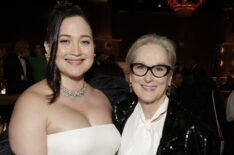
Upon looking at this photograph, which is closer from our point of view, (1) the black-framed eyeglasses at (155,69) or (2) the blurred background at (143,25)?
(1) the black-framed eyeglasses at (155,69)

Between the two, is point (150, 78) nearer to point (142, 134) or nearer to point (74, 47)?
point (142, 134)

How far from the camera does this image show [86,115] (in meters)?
1.69

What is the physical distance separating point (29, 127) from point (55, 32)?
54cm

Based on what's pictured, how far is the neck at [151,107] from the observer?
1.60 metres

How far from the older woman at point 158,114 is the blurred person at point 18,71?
2.94 metres

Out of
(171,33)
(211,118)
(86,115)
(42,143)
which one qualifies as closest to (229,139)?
(211,118)

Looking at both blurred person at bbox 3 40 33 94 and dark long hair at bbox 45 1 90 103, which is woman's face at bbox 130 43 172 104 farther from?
blurred person at bbox 3 40 33 94

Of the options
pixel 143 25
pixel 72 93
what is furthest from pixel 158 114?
pixel 143 25

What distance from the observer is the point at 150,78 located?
4.84 feet

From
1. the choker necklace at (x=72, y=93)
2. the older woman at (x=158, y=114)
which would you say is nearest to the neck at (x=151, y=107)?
the older woman at (x=158, y=114)

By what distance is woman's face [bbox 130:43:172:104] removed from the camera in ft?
4.89

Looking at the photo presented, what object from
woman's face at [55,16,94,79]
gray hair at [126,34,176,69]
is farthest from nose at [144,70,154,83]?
woman's face at [55,16,94,79]

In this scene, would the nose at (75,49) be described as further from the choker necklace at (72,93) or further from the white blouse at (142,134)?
the white blouse at (142,134)

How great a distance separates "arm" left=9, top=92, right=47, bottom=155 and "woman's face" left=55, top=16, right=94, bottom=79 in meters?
0.27
